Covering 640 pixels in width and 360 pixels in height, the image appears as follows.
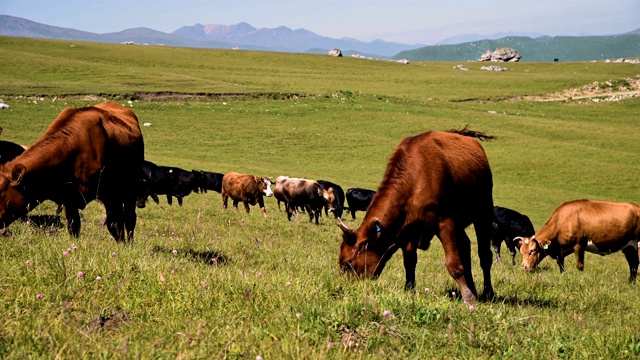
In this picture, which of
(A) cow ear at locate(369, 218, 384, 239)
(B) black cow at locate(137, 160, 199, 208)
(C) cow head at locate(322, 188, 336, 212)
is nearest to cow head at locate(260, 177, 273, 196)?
(C) cow head at locate(322, 188, 336, 212)

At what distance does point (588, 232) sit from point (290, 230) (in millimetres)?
7728

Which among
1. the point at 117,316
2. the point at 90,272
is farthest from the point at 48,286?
the point at 117,316

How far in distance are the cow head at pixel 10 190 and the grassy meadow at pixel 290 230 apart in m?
0.29

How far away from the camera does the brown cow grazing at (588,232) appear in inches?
559

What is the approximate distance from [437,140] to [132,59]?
91.9 metres

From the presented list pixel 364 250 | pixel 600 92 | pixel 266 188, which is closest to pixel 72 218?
pixel 364 250

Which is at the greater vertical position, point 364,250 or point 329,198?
point 364,250

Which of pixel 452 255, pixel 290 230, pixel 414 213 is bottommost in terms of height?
pixel 290 230

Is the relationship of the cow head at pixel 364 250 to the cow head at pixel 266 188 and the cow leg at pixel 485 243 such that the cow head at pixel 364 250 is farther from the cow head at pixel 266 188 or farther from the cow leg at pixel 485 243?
the cow head at pixel 266 188

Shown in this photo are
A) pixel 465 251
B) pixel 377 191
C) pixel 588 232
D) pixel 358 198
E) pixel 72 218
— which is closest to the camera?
pixel 377 191

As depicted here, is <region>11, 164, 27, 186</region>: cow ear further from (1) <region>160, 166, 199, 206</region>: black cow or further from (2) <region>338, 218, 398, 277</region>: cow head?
(1) <region>160, 166, 199, 206</region>: black cow

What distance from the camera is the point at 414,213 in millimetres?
7117

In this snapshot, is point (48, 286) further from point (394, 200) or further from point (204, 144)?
point (204, 144)

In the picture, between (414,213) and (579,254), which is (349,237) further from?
(579,254)
